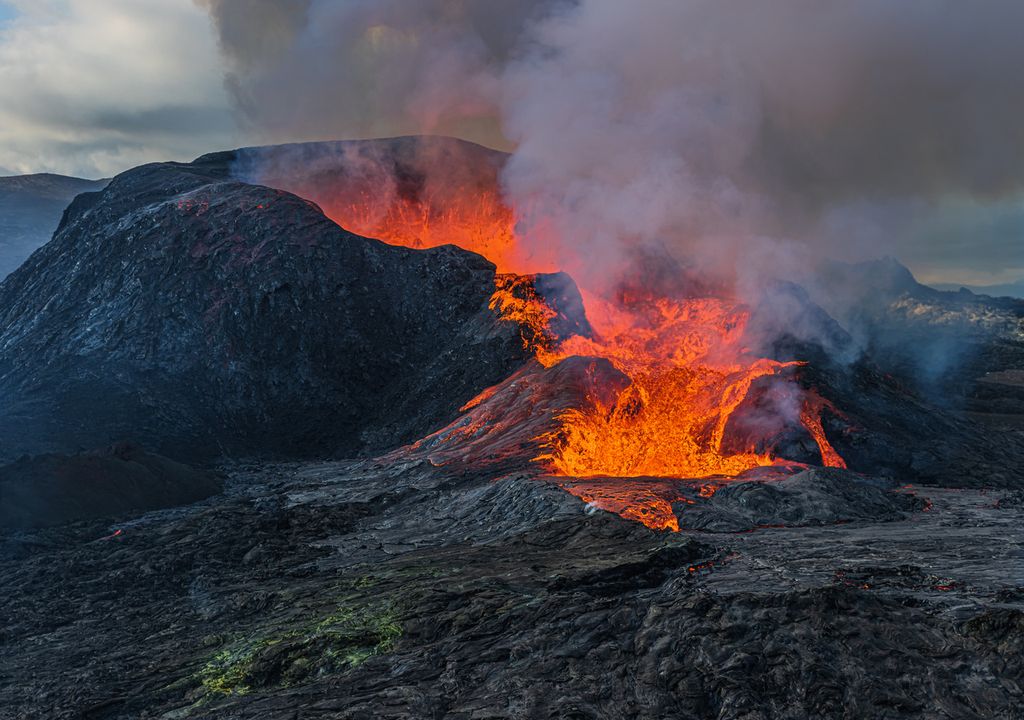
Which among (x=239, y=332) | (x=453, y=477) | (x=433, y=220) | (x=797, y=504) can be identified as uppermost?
(x=433, y=220)

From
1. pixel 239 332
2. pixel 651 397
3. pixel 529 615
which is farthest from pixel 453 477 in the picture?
pixel 239 332

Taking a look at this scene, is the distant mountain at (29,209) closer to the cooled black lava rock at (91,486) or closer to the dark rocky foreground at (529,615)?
the cooled black lava rock at (91,486)

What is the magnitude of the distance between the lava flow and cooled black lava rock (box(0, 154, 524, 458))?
Answer: 17.7 ft

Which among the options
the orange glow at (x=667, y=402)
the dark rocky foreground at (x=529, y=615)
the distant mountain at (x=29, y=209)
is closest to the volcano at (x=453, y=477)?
the dark rocky foreground at (x=529, y=615)

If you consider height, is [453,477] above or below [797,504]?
above

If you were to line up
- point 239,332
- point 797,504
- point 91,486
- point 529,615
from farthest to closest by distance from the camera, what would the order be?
1. point 239,332
2. point 91,486
3. point 797,504
4. point 529,615

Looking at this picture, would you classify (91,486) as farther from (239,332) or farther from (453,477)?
(239,332)

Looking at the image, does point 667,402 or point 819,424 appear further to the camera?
point 667,402

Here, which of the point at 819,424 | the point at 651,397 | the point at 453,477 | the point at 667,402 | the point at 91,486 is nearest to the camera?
the point at 453,477

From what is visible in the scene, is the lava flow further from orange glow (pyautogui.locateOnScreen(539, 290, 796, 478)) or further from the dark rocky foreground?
the dark rocky foreground

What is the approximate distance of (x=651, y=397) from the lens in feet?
141

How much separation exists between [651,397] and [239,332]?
33.5m

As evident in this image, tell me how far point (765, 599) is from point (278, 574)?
1623cm

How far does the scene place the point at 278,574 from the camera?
1003 inches
